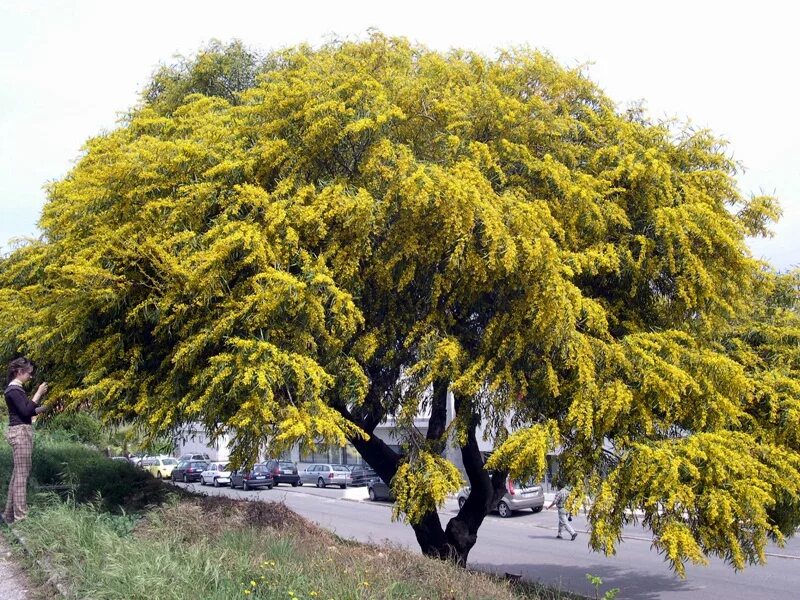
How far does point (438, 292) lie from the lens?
867 centimetres

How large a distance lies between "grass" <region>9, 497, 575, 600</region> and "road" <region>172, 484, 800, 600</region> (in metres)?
1.78

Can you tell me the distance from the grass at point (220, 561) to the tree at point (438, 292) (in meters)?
A: 0.99

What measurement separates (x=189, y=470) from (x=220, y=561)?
39.8 metres

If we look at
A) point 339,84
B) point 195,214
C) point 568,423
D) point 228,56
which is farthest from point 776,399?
point 228,56

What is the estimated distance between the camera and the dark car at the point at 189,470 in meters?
43.3

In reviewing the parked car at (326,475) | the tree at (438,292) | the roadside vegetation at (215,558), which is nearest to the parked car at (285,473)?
the parked car at (326,475)

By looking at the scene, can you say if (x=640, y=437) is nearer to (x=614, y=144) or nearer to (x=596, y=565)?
(x=614, y=144)

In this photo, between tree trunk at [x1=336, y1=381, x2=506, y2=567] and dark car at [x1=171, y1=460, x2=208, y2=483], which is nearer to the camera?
tree trunk at [x1=336, y1=381, x2=506, y2=567]

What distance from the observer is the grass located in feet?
17.8

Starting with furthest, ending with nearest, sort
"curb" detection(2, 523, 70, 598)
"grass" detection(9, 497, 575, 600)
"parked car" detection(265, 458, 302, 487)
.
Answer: "parked car" detection(265, 458, 302, 487)
"curb" detection(2, 523, 70, 598)
"grass" detection(9, 497, 575, 600)

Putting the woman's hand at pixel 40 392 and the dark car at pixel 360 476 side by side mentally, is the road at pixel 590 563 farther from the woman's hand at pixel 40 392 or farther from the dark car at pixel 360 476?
the dark car at pixel 360 476

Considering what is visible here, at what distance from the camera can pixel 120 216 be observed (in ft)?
29.1

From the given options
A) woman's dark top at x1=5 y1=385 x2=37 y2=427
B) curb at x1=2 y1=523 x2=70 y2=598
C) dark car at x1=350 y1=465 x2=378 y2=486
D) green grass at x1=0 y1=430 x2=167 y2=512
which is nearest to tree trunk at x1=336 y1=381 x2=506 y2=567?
green grass at x1=0 y1=430 x2=167 y2=512

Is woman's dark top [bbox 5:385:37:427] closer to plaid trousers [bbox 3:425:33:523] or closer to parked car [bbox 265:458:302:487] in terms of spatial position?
plaid trousers [bbox 3:425:33:523]
